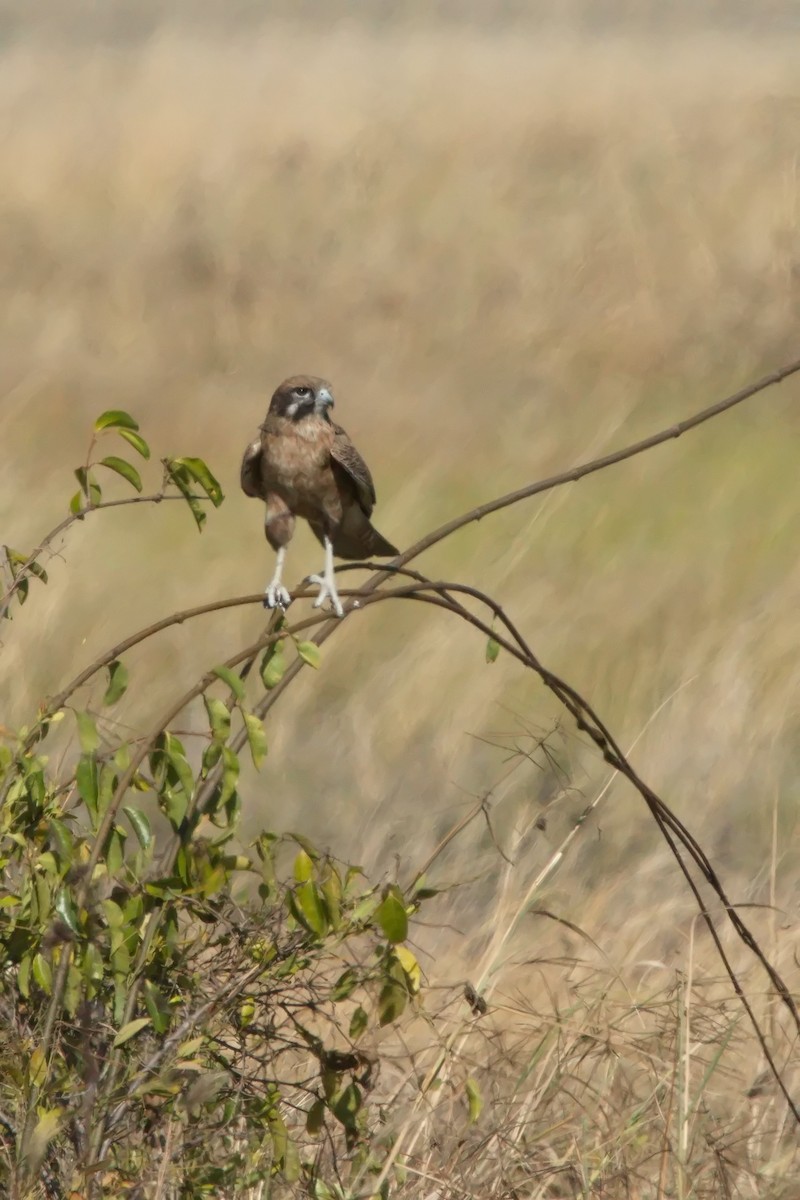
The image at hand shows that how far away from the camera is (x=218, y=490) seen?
226cm

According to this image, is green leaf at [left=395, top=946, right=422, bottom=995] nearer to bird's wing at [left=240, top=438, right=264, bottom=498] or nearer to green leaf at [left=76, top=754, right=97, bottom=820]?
green leaf at [left=76, top=754, right=97, bottom=820]

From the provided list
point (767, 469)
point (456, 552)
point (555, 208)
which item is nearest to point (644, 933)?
point (456, 552)

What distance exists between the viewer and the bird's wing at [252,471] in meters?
3.61

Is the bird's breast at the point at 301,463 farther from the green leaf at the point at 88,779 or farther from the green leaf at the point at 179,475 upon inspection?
the green leaf at the point at 88,779

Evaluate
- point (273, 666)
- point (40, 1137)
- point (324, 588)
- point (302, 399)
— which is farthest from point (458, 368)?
point (40, 1137)

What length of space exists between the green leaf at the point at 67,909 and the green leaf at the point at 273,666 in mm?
389

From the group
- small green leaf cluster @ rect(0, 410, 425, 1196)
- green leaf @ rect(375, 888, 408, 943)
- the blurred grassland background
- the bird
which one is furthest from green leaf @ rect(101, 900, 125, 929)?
the bird

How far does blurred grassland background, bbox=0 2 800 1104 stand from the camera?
5301 mm

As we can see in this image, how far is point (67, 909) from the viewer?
198 centimetres

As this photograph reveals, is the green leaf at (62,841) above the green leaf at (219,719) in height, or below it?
below

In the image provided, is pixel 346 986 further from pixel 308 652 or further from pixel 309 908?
pixel 308 652

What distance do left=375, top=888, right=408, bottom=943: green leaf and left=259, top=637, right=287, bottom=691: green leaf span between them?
1.19 ft

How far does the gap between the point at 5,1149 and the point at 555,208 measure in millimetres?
11806

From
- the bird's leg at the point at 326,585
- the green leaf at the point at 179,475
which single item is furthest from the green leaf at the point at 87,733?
the bird's leg at the point at 326,585
